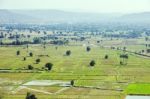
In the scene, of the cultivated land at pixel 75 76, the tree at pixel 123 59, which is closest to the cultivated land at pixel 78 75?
the cultivated land at pixel 75 76

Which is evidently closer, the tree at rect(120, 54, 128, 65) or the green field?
the green field

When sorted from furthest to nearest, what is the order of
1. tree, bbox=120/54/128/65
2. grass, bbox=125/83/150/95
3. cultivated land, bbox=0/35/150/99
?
tree, bbox=120/54/128/65 < cultivated land, bbox=0/35/150/99 < grass, bbox=125/83/150/95

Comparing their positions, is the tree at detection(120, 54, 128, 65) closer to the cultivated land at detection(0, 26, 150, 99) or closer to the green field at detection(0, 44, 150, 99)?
the cultivated land at detection(0, 26, 150, 99)

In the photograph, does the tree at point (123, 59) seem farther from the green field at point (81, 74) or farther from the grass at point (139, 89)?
the grass at point (139, 89)

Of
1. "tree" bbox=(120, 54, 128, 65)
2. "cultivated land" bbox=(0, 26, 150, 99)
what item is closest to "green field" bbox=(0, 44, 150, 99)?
"cultivated land" bbox=(0, 26, 150, 99)

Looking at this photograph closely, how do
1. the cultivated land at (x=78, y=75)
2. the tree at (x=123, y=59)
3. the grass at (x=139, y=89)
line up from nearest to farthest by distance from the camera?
the grass at (x=139, y=89)
the cultivated land at (x=78, y=75)
the tree at (x=123, y=59)

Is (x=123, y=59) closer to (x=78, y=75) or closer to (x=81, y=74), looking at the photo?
(x=81, y=74)

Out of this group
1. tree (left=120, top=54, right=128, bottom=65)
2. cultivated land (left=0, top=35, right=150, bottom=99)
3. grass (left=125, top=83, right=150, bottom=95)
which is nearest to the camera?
grass (left=125, top=83, right=150, bottom=95)

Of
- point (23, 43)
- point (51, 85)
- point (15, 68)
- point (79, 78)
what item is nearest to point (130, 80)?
point (79, 78)

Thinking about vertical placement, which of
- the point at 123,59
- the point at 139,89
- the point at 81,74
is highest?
the point at 123,59

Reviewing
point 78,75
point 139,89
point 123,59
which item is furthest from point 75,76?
point 123,59

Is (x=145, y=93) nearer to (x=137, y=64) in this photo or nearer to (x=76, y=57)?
(x=137, y=64)
